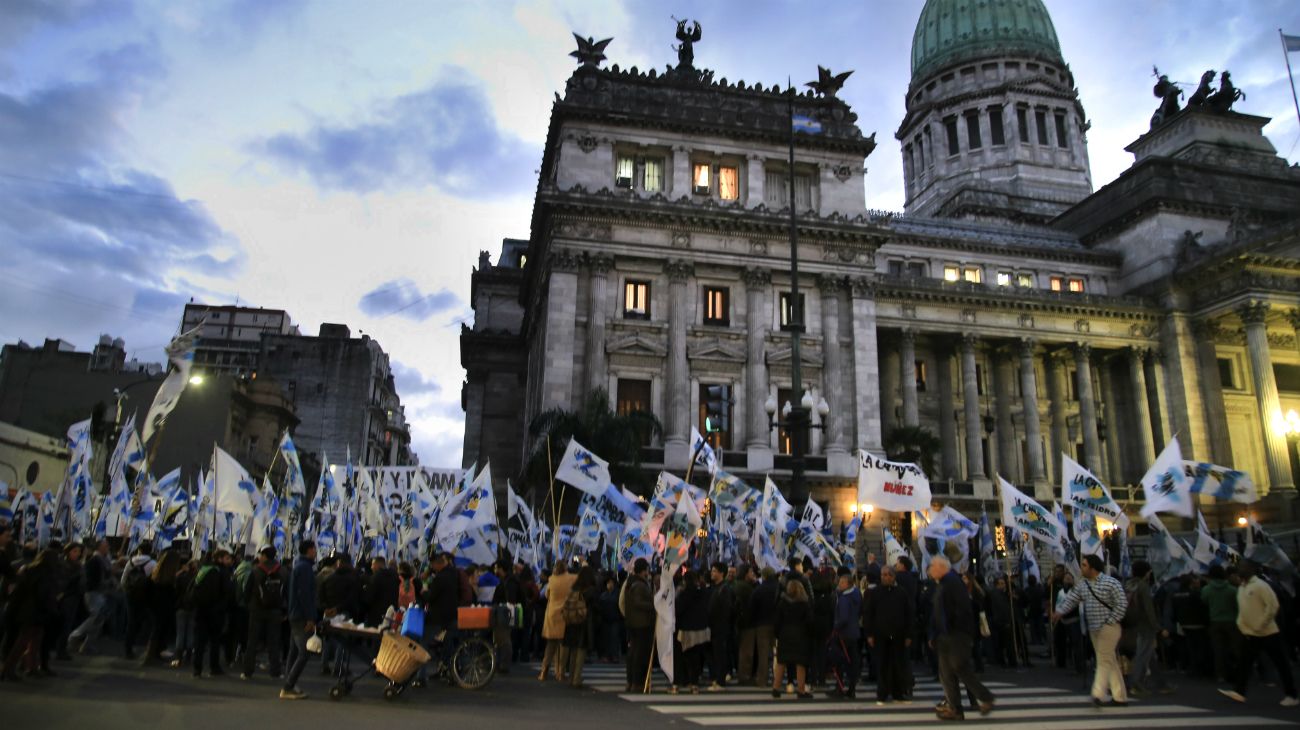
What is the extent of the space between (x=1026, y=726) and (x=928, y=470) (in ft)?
102

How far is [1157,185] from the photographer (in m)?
52.8

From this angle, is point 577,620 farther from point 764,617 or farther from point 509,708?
point 764,617

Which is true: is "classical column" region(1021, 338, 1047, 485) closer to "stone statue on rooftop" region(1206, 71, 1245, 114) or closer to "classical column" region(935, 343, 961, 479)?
"classical column" region(935, 343, 961, 479)

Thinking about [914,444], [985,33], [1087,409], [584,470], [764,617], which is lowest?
[764,617]

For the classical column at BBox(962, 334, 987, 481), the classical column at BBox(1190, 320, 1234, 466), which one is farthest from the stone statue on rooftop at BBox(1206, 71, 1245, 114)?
the classical column at BBox(962, 334, 987, 481)

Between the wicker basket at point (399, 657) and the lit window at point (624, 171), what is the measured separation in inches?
1243

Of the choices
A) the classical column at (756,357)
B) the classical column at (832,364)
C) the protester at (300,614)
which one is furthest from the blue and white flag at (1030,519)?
the classical column at (832,364)

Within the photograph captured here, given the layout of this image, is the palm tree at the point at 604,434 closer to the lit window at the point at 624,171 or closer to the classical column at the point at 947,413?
the lit window at the point at 624,171

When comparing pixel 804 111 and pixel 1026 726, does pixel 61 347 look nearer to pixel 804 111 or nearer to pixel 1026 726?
pixel 804 111

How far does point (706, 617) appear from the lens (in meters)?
13.7

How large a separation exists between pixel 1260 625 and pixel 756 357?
89.5 ft

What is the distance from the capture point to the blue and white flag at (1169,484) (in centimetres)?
1675

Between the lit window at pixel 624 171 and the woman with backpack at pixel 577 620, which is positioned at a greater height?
the lit window at pixel 624 171

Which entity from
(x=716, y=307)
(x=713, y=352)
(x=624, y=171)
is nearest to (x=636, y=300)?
(x=716, y=307)
